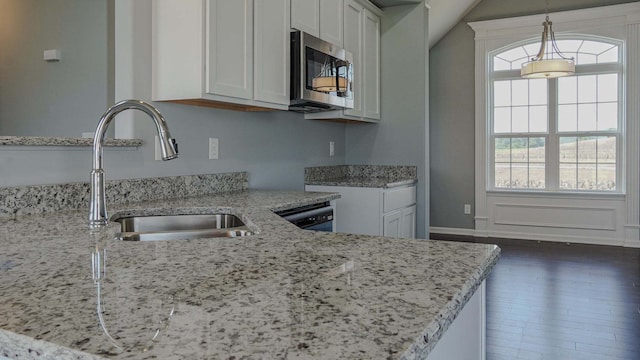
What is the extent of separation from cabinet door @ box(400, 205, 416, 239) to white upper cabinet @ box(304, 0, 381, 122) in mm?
845

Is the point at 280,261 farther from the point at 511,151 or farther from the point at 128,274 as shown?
the point at 511,151

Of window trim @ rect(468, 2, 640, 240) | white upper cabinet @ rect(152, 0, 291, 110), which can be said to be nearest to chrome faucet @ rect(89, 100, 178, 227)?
white upper cabinet @ rect(152, 0, 291, 110)

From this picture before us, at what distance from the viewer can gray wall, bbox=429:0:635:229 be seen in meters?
6.01

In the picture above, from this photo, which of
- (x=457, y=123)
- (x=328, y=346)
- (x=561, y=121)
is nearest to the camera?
(x=328, y=346)

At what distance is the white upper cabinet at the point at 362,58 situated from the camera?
3656 mm

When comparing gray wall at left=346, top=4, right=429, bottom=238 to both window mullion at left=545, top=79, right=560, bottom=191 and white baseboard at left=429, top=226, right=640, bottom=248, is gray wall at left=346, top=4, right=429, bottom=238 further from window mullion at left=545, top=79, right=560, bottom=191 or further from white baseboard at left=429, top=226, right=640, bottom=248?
window mullion at left=545, top=79, right=560, bottom=191

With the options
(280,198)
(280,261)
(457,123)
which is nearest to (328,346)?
(280,261)

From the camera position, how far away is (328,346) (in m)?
0.55

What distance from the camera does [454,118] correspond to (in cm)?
612

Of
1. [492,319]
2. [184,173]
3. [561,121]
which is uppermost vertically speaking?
[561,121]

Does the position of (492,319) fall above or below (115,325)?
below

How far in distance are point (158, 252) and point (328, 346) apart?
63 centimetres

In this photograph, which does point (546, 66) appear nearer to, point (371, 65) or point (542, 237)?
point (371, 65)

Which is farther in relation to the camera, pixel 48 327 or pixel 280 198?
pixel 280 198
